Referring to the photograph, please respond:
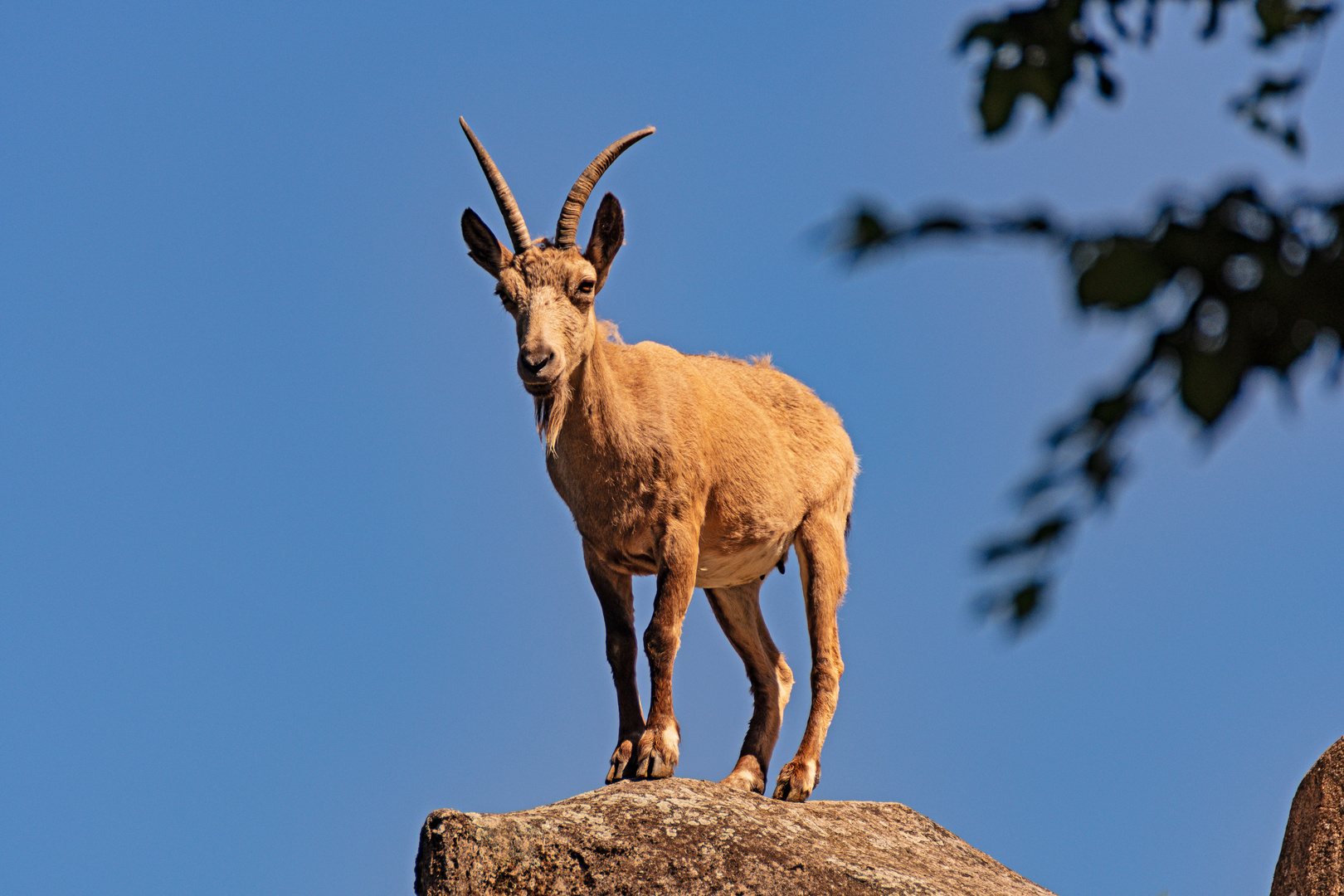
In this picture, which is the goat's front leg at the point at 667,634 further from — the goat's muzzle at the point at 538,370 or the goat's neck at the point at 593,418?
the goat's muzzle at the point at 538,370

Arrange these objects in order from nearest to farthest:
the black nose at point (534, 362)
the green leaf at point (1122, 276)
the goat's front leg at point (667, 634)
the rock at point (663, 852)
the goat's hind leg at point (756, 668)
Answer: the green leaf at point (1122, 276), the rock at point (663, 852), the black nose at point (534, 362), the goat's front leg at point (667, 634), the goat's hind leg at point (756, 668)

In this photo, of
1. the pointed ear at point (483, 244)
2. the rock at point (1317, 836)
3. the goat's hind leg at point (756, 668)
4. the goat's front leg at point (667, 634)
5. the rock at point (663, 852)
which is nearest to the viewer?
the rock at point (663, 852)

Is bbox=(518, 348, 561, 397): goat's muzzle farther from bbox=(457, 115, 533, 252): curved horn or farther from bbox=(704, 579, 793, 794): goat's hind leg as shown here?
bbox=(704, 579, 793, 794): goat's hind leg

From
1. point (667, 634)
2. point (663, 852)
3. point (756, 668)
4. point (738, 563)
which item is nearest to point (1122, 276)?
point (663, 852)

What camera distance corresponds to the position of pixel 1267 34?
2.46 m

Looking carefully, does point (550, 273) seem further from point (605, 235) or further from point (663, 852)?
point (663, 852)

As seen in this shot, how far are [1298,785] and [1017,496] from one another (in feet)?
24.4

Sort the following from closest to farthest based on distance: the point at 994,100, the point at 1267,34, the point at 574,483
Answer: the point at 994,100 → the point at 1267,34 → the point at 574,483

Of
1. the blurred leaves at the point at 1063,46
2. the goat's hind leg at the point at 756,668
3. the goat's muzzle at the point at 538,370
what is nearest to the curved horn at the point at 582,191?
the goat's muzzle at the point at 538,370

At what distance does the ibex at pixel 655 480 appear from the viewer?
8.59 metres

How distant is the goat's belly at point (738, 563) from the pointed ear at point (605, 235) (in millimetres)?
2062

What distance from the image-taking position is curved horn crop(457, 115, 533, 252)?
8.94 meters

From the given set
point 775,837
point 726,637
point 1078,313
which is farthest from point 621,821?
point 1078,313

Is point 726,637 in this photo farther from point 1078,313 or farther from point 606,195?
point 1078,313
